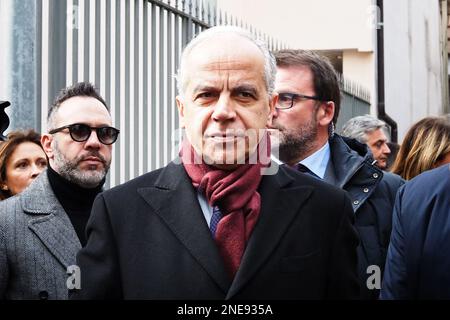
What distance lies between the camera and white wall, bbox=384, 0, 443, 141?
15230mm

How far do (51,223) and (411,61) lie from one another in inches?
623

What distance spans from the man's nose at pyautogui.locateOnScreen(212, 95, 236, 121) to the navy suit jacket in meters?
0.25

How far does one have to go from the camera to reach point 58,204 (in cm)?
384

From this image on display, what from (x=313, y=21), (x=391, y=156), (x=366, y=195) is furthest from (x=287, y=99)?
(x=313, y=21)

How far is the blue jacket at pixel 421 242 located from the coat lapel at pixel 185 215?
34.7 inches

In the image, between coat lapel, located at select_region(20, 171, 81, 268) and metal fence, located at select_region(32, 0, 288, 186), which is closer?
coat lapel, located at select_region(20, 171, 81, 268)

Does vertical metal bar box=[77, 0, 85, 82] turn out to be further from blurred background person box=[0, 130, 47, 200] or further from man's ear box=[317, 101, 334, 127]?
man's ear box=[317, 101, 334, 127]

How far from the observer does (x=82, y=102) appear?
13.1 ft

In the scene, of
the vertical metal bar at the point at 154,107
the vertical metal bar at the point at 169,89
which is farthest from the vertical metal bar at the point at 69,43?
the vertical metal bar at the point at 169,89

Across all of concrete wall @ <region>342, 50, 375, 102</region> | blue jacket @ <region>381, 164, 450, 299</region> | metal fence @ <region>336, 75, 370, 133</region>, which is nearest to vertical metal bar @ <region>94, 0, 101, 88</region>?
blue jacket @ <region>381, 164, 450, 299</region>

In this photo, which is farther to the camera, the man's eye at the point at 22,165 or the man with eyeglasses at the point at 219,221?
the man's eye at the point at 22,165

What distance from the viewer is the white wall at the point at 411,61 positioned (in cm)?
1523

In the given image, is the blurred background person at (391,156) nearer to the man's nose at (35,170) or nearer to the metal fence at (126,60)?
the metal fence at (126,60)

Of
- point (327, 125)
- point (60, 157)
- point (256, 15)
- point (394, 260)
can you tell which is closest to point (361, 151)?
point (327, 125)
